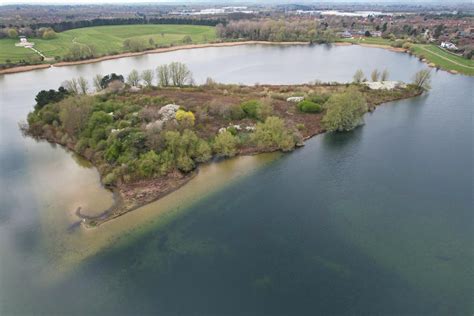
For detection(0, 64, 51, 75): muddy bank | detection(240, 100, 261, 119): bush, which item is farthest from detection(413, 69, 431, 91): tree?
detection(0, 64, 51, 75): muddy bank

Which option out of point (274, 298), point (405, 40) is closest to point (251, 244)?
point (274, 298)

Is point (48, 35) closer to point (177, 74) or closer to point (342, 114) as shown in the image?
point (177, 74)

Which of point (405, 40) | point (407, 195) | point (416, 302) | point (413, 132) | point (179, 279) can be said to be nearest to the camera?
point (416, 302)

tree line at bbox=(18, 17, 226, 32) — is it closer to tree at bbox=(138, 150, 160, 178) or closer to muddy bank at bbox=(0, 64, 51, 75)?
muddy bank at bbox=(0, 64, 51, 75)

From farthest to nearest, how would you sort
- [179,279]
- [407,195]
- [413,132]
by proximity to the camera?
[413,132] < [407,195] < [179,279]

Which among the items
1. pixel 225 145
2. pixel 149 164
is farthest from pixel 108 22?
pixel 149 164

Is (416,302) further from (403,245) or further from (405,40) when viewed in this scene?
(405,40)
